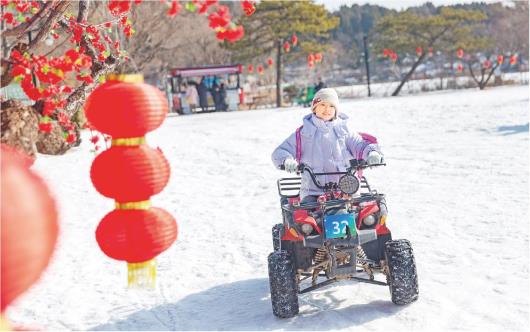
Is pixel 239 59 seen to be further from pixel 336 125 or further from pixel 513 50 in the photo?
pixel 336 125

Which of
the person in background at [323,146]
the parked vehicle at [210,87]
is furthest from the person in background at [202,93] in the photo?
the person in background at [323,146]

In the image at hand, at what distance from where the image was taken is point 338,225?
5574mm

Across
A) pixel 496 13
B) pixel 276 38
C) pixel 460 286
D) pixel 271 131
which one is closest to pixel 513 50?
pixel 496 13

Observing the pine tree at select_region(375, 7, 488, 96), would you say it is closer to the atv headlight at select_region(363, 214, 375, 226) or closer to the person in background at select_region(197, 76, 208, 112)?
the person in background at select_region(197, 76, 208, 112)

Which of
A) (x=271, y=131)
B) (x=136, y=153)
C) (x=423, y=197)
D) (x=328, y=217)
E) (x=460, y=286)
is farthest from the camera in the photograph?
(x=271, y=131)

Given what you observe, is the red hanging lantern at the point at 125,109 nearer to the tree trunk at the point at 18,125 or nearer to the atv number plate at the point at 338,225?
the atv number plate at the point at 338,225

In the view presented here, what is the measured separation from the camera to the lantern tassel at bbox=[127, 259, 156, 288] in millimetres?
2449

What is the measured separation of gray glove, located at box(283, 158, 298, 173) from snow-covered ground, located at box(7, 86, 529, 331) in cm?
141

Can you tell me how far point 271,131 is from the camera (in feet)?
65.3

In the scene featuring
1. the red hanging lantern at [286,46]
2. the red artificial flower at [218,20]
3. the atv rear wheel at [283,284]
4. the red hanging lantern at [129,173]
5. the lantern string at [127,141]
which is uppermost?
the red hanging lantern at [286,46]

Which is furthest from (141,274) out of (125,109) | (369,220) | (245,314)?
(245,314)

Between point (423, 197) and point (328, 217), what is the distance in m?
5.87

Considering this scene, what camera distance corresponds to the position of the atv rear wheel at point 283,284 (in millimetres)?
5758

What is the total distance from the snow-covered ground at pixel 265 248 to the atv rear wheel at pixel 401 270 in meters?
0.18
